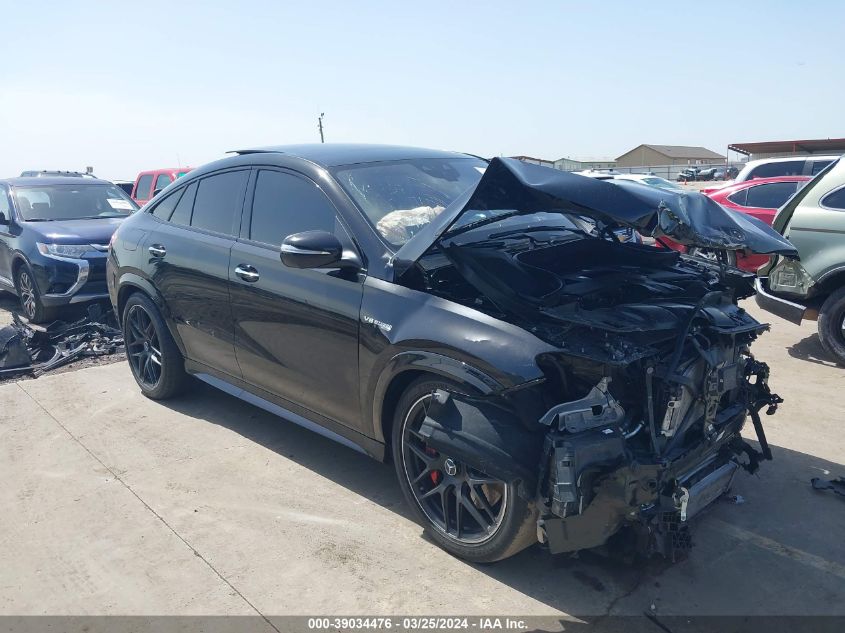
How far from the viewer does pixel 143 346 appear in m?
5.52

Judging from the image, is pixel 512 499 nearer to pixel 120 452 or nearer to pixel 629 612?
pixel 629 612

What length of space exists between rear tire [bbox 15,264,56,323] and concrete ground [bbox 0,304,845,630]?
3204 mm

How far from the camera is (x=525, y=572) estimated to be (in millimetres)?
3197

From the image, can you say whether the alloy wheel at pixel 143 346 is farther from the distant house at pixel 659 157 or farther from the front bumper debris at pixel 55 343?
the distant house at pixel 659 157

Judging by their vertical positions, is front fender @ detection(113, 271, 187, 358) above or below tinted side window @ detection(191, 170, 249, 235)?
below

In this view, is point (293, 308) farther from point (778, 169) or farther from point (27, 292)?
point (778, 169)

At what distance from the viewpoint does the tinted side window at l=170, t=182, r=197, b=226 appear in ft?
16.0

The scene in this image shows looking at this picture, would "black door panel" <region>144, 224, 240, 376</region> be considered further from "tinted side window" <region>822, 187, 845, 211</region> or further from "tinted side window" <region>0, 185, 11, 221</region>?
"tinted side window" <region>822, 187, 845, 211</region>

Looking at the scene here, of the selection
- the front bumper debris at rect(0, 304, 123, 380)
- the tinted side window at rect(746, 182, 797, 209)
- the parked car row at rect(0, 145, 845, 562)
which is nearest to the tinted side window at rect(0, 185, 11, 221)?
the front bumper debris at rect(0, 304, 123, 380)

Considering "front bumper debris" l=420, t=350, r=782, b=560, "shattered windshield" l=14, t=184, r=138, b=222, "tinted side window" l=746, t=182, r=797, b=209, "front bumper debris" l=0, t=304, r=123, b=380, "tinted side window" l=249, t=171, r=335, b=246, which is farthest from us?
"tinted side window" l=746, t=182, r=797, b=209

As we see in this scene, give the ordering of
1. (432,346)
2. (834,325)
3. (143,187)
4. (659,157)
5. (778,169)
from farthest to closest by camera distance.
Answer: (659,157) → (143,187) → (778,169) → (834,325) → (432,346)

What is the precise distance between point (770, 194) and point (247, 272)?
29.1 ft

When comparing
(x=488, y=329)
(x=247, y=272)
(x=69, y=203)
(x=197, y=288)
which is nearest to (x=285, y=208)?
(x=247, y=272)

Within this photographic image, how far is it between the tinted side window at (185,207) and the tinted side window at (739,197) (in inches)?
333
